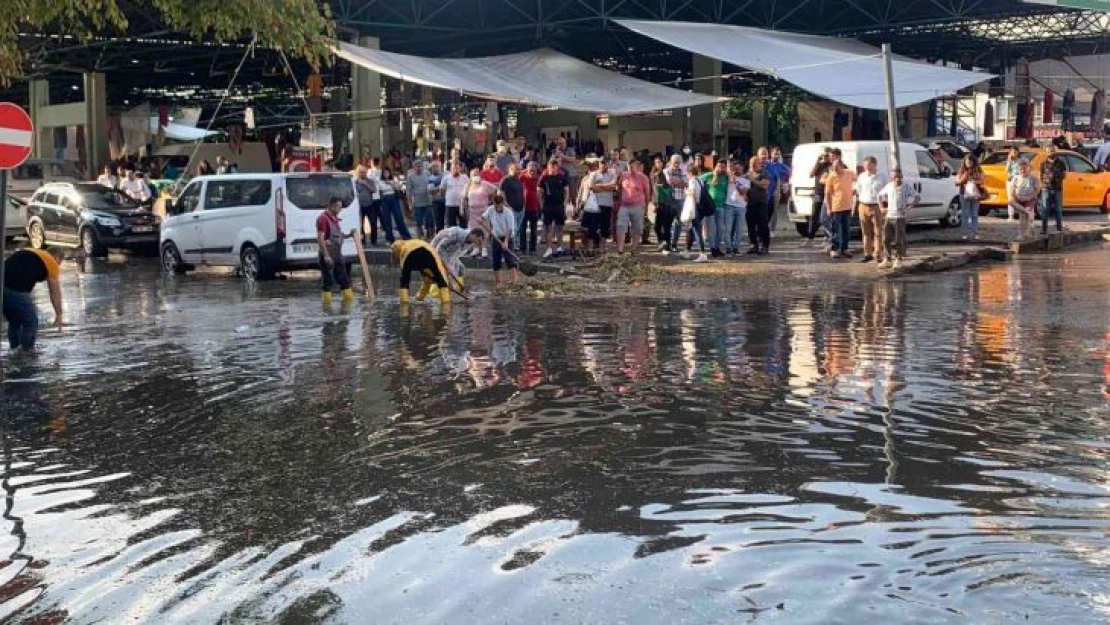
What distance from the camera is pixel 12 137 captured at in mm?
10914

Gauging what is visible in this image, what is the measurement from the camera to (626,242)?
2405 cm

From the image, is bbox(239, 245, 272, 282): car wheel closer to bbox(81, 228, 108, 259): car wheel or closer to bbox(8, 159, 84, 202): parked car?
bbox(81, 228, 108, 259): car wheel

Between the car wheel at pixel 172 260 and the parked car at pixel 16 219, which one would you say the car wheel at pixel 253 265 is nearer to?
the car wheel at pixel 172 260

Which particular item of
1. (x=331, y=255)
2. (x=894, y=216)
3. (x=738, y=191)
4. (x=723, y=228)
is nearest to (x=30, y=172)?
(x=331, y=255)

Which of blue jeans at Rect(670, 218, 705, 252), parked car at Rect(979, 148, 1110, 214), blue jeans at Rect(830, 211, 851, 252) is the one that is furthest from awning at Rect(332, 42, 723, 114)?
blue jeans at Rect(830, 211, 851, 252)

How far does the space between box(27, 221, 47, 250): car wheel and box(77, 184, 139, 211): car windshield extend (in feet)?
5.76

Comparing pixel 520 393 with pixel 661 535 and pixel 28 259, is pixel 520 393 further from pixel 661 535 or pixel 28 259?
pixel 28 259

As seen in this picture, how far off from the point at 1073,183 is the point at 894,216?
39.4 feet

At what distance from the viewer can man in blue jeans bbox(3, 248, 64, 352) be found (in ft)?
40.1

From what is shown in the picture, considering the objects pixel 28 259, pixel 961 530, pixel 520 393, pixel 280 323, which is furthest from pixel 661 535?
pixel 280 323

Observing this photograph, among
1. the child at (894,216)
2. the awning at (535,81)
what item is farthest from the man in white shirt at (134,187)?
the child at (894,216)

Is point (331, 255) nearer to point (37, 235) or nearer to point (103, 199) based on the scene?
point (103, 199)

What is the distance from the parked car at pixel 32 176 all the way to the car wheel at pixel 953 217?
65.4ft

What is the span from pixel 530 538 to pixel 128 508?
7.36 ft
